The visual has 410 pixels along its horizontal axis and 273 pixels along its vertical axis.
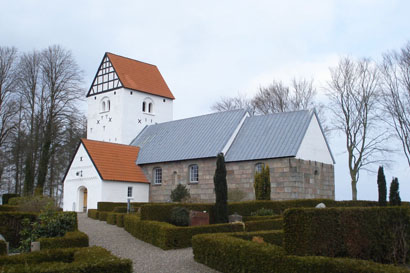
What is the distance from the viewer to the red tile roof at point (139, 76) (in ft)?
98.4

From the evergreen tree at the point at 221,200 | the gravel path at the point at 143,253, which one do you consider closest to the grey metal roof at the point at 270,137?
the evergreen tree at the point at 221,200

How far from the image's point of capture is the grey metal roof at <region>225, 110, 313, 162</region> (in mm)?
19870

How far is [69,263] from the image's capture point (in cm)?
639

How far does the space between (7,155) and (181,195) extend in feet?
51.5

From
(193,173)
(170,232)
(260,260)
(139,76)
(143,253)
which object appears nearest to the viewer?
(260,260)

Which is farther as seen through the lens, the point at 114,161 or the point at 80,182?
the point at 114,161

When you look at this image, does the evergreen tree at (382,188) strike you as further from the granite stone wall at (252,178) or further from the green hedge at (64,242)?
the green hedge at (64,242)

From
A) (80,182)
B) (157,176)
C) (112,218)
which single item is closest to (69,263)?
(112,218)

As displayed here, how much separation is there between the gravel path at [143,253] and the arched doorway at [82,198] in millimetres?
9301

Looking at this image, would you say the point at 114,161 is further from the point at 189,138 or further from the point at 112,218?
the point at 112,218

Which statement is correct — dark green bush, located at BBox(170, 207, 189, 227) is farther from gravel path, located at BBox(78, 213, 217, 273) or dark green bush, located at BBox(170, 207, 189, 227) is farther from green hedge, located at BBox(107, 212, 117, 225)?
green hedge, located at BBox(107, 212, 117, 225)

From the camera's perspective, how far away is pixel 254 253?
294 inches

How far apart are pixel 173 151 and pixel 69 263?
18017 millimetres

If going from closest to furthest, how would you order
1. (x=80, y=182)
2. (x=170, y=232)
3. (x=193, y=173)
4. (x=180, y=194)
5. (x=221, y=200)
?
(x=170, y=232)
(x=221, y=200)
(x=180, y=194)
(x=193, y=173)
(x=80, y=182)
